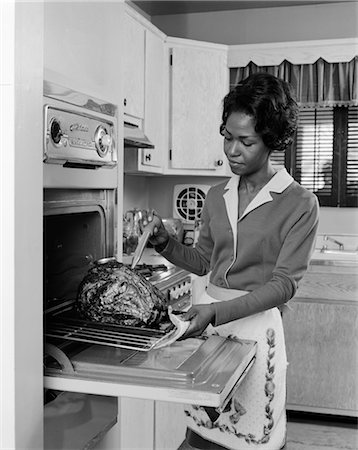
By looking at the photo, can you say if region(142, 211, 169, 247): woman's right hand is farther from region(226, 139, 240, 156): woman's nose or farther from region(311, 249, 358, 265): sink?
region(311, 249, 358, 265): sink

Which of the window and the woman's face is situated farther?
the window

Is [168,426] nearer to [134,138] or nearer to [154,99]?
[134,138]

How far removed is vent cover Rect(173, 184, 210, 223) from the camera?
414 centimetres

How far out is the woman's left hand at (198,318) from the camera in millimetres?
1299

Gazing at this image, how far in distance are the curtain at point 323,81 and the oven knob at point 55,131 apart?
9.70 ft

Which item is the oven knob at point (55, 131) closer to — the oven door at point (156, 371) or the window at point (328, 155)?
the oven door at point (156, 371)

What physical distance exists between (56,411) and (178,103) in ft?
9.13

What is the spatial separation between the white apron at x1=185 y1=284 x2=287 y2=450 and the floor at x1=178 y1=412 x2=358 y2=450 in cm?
140

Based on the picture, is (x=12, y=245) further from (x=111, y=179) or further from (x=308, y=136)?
(x=308, y=136)

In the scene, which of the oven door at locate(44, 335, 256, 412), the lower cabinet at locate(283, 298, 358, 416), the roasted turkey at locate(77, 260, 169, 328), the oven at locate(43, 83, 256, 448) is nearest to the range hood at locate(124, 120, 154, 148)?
the oven at locate(43, 83, 256, 448)

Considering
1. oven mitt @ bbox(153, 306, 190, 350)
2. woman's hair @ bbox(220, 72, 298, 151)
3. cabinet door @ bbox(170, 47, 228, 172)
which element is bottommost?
oven mitt @ bbox(153, 306, 190, 350)

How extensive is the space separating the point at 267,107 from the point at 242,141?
0.12 m

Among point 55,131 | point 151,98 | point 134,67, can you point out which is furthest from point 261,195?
point 151,98

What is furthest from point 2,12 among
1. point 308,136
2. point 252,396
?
point 308,136
